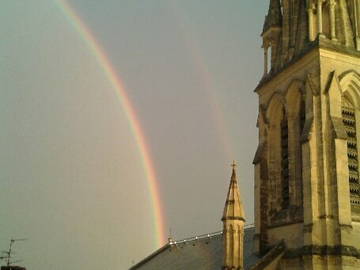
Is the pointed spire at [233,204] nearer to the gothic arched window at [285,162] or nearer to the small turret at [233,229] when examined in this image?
the small turret at [233,229]

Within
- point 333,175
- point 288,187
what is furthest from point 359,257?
point 288,187

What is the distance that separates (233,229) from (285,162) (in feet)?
17.7

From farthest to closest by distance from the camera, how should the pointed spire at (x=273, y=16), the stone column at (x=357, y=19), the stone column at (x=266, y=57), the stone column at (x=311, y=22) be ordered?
the pointed spire at (x=273, y=16) → the stone column at (x=266, y=57) → the stone column at (x=357, y=19) → the stone column at (x=311, y=22)

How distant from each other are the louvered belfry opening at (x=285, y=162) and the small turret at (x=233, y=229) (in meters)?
2.80

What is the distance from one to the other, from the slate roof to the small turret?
122 centimetres

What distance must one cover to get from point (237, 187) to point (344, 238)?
21.1 ft

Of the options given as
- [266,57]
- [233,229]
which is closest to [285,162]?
[233,229]

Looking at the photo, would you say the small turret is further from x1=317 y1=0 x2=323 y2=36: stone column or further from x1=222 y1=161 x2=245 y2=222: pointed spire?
x1=317 y1=0 x2=323 y2=36: stone column

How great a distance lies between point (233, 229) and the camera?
91.8 feet

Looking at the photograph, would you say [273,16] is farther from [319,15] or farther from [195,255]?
[195,255]

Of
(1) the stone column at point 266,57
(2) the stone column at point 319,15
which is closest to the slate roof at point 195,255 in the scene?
(1) the stone column at point 266,57

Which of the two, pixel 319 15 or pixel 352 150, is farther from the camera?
pixel 319 15

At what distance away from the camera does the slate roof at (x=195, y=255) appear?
3372 centimetres

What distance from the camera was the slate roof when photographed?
33.7 m
